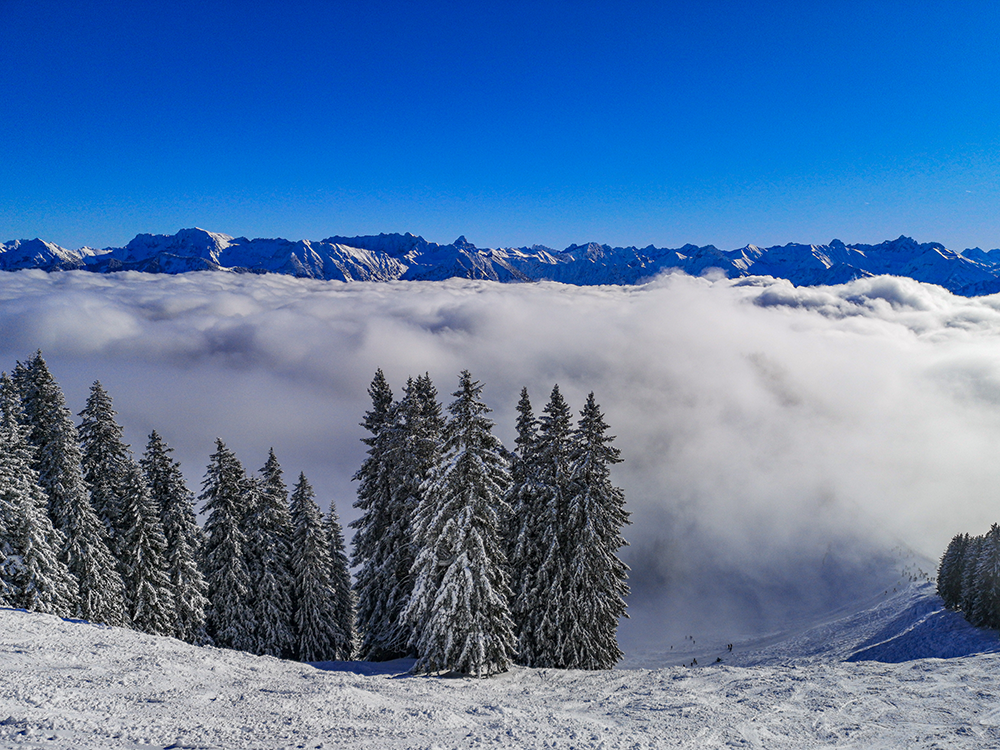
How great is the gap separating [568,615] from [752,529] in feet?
451

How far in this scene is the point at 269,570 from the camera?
33219 mm

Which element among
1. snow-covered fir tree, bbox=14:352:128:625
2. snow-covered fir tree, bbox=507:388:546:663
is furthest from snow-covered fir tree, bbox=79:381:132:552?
snow-covered fir tree, bbox=507:388:546:663

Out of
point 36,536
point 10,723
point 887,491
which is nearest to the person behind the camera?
point 10,723

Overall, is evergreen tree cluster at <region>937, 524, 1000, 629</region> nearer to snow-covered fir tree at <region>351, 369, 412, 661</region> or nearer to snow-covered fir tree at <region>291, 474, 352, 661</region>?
snow-covered fir tree at <region>351, 369, 412, 661</region>

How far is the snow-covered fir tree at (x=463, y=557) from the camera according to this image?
22641 millimetres

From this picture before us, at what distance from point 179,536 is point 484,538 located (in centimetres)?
2199

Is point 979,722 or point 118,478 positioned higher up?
point 118,478

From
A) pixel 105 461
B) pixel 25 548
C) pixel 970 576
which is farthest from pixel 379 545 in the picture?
pixel 970 576

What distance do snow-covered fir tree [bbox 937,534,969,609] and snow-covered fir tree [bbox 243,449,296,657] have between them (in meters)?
72.9

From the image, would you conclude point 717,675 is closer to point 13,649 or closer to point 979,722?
point 979,722

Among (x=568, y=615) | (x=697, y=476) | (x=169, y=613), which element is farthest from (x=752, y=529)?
(x=169, y=613)

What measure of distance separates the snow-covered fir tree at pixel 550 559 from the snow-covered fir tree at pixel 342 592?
15.4 m

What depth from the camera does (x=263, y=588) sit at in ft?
108

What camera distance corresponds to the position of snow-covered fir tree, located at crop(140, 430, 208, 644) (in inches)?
1230
